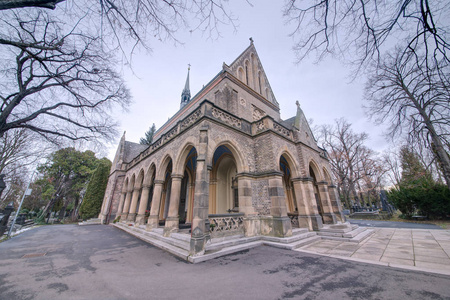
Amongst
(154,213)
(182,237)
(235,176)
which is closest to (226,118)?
(235,176)

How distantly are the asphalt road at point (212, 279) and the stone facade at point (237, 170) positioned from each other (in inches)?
51.9

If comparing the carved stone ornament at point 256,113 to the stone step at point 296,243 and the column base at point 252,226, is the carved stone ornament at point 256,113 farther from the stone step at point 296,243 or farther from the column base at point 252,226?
the stone step at point 296,243

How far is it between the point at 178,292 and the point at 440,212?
18939 millimetres

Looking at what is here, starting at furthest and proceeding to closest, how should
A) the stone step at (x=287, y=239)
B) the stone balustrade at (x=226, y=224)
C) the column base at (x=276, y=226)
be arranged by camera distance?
the column base at (x=276, y=226), the stone step at (x=287, y=239), the stone balustrade at (x=226, y=224)

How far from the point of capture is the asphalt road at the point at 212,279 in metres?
2.79

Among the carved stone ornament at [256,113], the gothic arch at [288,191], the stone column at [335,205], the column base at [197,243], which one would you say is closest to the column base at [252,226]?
the column base at [197,243]

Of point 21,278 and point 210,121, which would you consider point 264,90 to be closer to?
point 210,121

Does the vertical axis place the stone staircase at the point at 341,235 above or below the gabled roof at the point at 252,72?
below

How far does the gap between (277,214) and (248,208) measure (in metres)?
1.26

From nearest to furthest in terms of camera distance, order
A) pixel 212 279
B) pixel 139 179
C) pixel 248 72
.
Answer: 1. pixel 212 279
2. pixel 139 179
3. pixel 248 72

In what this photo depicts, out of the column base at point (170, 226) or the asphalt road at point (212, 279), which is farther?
the column base at point (170, 226)

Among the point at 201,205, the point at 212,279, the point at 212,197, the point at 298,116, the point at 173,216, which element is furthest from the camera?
the point at 298,116

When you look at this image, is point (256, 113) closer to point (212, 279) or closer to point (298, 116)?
point (298, 116)

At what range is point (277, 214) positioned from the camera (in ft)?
22.1
